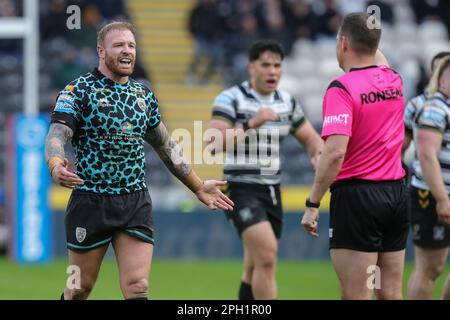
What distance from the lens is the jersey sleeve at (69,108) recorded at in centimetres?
679

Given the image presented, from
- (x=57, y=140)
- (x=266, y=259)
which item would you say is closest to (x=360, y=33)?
(x=57, y=140)

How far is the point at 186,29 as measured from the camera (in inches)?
792

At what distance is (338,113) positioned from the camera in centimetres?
700

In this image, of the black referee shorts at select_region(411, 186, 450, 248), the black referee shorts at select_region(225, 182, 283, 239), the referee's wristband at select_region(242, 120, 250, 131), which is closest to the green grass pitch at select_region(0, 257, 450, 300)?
the black referee shorts at select_region(225, 182, 283, 239)

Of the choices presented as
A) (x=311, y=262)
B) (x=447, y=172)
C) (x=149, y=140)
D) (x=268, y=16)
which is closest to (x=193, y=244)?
(x=311, y=262)

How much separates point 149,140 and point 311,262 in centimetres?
828

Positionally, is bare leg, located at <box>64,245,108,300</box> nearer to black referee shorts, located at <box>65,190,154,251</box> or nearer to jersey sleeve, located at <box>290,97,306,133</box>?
black referee shorts, located at <box>65,190,154,251</box>

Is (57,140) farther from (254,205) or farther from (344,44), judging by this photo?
(254,205)

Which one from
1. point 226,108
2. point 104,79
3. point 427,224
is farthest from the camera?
point 226,108

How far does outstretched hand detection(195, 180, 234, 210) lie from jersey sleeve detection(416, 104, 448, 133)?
84.4 inches

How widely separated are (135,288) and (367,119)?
2010 mm

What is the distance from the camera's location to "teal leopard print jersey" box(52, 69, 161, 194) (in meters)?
6.95

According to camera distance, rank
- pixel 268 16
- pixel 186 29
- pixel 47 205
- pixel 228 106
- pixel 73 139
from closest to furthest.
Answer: pixel 73 139, pixel 228 106, pixel 47 205, pixel 268 16, pixel 186 29
